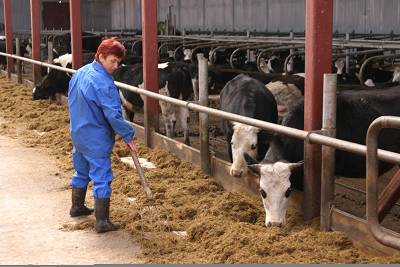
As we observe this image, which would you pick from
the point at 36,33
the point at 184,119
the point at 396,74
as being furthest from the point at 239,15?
the point at 184,119

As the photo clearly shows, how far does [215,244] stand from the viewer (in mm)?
4785

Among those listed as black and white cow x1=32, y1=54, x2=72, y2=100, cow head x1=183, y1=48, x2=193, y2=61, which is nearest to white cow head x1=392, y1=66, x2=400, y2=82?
cow head x1=183, y1=48, x2=193, y2=61

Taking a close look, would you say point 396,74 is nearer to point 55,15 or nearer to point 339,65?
point 339,65

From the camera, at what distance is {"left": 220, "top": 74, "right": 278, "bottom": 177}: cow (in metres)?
6.35

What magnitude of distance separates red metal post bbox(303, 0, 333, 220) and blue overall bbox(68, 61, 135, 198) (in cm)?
151

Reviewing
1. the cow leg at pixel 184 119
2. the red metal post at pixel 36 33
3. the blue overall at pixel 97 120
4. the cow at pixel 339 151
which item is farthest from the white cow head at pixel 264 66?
the blue overall at pixel 97 120

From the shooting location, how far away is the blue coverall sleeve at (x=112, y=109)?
5.10m

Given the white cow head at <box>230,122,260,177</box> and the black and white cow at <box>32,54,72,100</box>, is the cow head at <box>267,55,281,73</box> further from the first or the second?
the white cow head at <box>230,122,260,177</box>

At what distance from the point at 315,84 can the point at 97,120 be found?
186cm

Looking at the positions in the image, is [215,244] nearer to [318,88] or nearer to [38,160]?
[318,88]

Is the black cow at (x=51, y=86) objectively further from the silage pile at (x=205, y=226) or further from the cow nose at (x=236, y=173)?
the cow nose at (x=236, y=173)

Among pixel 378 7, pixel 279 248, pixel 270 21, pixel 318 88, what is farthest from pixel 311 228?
pixel 270 21

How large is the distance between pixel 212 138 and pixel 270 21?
13722 mm

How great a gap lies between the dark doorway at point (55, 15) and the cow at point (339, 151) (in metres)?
36.6
